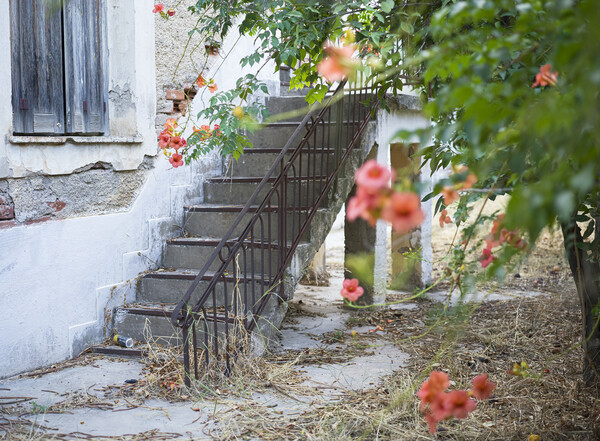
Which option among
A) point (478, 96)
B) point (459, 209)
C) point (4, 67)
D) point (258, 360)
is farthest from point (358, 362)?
point (478, 96)

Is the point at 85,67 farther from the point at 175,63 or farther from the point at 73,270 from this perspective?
the point at 73,270

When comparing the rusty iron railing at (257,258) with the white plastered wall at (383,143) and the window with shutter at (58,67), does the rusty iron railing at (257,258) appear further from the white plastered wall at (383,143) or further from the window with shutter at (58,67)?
Answer: the window with shutter at (58,67)

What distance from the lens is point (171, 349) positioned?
4238 millimetres

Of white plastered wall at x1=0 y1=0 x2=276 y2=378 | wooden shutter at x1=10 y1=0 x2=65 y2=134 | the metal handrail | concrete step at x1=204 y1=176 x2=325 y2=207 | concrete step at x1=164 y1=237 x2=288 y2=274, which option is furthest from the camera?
concrete step at x1=204 y1=176 x2=325 y2=207

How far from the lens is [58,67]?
4508 millimetres

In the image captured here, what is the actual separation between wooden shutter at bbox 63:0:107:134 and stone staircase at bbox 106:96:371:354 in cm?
114

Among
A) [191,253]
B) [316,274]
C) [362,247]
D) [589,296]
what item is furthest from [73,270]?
[316,274]

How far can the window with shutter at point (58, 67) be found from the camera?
4230 mm

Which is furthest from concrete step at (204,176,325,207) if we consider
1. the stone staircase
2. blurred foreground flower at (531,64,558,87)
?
blurred foreground flower at (531,64,558,87)

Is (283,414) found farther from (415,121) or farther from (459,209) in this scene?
(415,121)

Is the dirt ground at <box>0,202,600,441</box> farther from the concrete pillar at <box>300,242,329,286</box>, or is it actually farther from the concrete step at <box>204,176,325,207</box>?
the concrete pillar at <box>300,242,329,286</box>

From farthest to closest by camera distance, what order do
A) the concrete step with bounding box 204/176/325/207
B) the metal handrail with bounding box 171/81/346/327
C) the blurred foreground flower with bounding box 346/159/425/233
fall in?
the concrete step with bounding box 204/176/325/207 → the metal handrail with bounding box 171/81/346/327 → the blurred foreground flower with bounding box 346/159/425/233

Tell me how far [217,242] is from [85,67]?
1626 mm

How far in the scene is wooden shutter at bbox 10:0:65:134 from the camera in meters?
4.20
